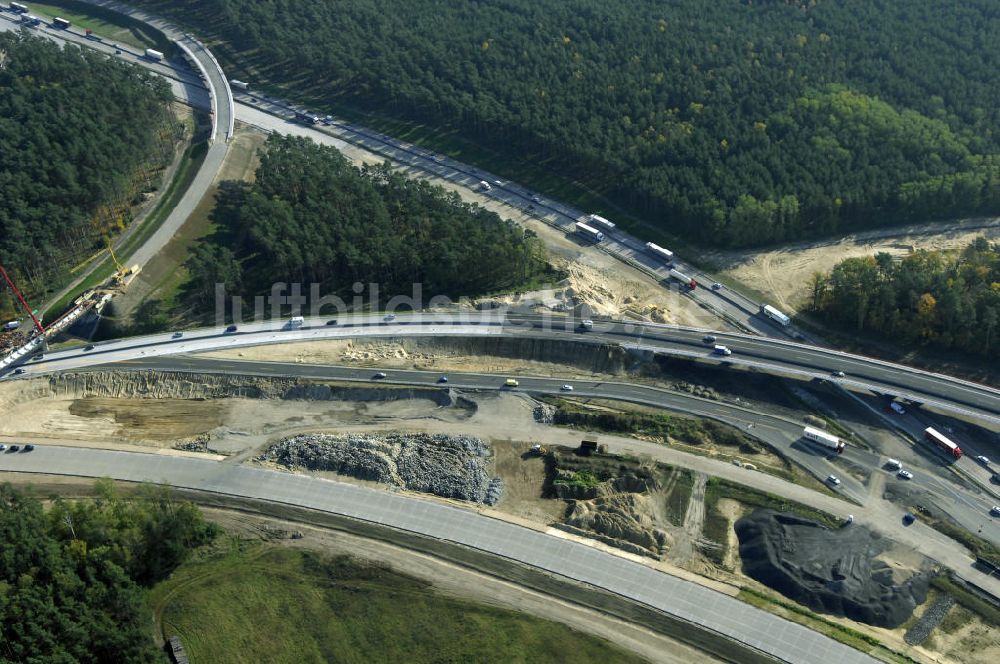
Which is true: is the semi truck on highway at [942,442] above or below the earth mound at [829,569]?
above

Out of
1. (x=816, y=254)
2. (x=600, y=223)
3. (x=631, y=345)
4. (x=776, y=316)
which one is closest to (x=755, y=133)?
(x=816, y=254)

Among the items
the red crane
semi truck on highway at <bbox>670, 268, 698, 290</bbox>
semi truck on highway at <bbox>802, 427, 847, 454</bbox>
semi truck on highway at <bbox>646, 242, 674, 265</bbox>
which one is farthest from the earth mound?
the red crane

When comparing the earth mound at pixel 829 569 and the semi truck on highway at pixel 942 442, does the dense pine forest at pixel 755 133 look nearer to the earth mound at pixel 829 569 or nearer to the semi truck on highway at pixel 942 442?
the semi truck on highway at pixel 942 442

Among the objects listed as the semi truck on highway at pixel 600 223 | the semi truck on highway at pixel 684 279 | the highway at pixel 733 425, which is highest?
the semi truck on highway at pixel 600 223

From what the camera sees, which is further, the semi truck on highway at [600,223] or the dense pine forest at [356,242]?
the semi truck on highway at [600,223]

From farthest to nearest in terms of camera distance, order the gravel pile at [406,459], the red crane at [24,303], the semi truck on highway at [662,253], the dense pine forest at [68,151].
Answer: the semi truck on highway at [662,253], the dense pine forest at [68,151], the red crane at [24,303], the gravel pile at [406,459]

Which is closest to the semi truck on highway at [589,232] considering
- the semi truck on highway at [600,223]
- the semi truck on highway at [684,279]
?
the semi truck on highway at [600,223]
